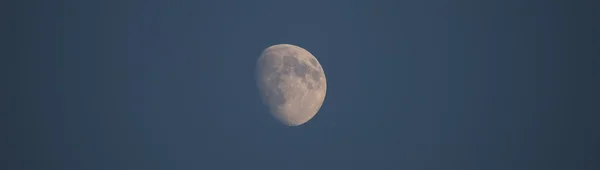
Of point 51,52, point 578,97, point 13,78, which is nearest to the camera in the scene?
point 13,78

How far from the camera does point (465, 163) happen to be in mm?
19891

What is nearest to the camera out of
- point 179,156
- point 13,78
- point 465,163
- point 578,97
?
point 13,78

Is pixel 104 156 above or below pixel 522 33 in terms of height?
below

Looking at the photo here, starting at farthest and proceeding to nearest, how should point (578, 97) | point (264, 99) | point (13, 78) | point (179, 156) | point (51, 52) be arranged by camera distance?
point (578, 97), point (179, 156), point (51, 52), point (13, 78), point (264, 99)

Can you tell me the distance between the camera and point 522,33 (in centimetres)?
2289

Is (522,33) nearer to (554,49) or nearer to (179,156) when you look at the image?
(554,49)

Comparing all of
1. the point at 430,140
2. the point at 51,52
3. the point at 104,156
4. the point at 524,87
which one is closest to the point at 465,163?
the point at 430,140

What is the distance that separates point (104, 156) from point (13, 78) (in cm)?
374

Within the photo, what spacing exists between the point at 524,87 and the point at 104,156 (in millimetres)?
18849

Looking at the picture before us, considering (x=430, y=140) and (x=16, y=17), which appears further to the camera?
(x=430, y=140)

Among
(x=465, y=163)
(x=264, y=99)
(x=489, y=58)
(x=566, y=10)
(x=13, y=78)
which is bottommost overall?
(x=465, y=163)

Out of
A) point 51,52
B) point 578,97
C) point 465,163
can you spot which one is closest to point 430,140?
point 465,163

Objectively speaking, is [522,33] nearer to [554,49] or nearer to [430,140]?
[554,49]

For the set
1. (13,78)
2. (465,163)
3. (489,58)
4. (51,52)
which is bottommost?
(465,163)
